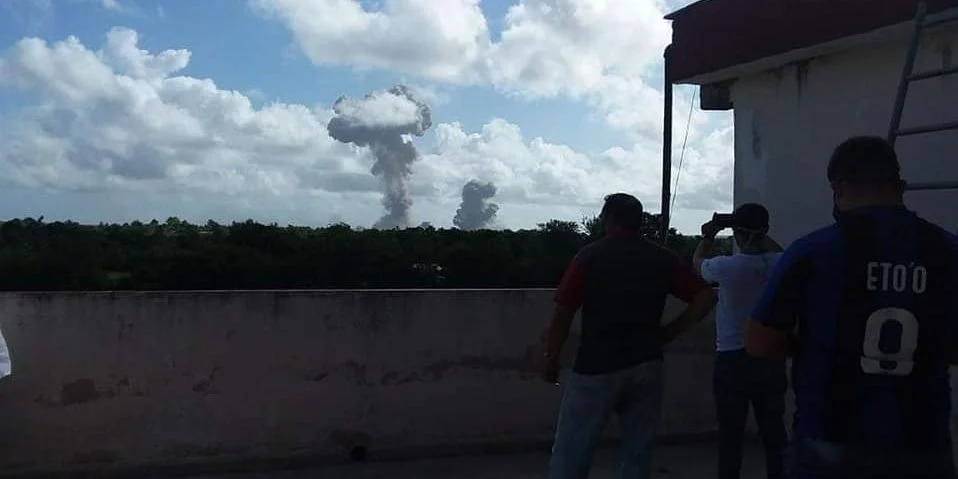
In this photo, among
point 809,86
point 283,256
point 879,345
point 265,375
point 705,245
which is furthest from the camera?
point 283,256

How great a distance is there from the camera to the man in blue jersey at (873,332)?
241cm

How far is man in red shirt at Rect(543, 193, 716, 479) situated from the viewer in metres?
4.15

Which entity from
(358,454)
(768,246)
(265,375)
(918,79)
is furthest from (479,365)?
(918,79)

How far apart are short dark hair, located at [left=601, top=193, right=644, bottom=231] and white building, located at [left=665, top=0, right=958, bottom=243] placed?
2.28m

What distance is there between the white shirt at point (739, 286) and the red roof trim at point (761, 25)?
1.89m

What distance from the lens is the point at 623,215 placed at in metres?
4.23

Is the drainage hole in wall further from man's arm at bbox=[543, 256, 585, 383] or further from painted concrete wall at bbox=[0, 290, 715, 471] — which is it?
man's arm at bbox=[543, 256, 585, 383]

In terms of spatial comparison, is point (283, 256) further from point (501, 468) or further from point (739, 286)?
point (739, 286)

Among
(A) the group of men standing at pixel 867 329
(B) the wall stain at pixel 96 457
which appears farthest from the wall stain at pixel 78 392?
(A) the group of men standing at pixel 867 329

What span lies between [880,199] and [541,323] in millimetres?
4475

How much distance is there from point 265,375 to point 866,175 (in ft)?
14.6

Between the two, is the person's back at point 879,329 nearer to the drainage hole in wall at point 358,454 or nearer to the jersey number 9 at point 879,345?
the jersey number 9 at point 879,345

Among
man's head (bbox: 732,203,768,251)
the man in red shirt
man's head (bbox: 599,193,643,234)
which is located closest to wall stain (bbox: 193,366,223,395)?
the man in red shirt

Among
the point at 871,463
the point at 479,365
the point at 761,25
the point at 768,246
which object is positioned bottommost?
the point at 479,365
